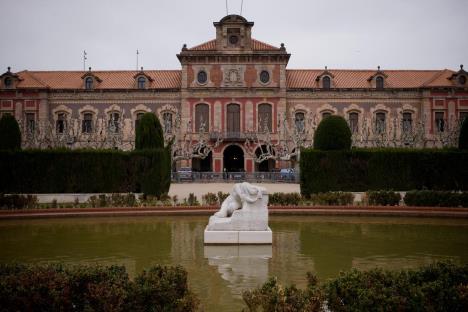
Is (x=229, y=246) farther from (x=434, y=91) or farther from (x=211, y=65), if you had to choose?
(x=434, y=91)

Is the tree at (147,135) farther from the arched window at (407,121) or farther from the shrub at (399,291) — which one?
the arched window at (407,121)

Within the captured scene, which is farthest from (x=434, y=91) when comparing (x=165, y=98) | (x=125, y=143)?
(x=125, y=143)

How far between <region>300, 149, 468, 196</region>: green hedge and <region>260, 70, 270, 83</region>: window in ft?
66.5

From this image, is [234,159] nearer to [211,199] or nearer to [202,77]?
[202,77]

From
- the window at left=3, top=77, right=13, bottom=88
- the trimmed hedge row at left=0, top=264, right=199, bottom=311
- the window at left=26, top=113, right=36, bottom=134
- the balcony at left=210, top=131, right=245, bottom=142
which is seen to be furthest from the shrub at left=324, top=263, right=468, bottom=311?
the window at left=3, top=77, right=13, bottom=88

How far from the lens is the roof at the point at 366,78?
40344mm

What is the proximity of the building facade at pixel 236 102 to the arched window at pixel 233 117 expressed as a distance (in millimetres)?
90

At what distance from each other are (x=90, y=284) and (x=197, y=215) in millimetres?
9440

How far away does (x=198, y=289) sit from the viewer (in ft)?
20.1

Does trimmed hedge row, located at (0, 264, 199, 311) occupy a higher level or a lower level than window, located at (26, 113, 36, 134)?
lower

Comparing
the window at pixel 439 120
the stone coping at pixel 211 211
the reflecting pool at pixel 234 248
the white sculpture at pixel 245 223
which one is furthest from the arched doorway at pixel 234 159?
the white sculpture at pixel 245 223

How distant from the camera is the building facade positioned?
128 feet

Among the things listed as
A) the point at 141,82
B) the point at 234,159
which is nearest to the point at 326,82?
the point at 234,159

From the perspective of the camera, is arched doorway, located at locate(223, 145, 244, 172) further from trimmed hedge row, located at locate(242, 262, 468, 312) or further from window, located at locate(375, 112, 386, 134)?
trimmed hedge row, located at locate(242, 262, 468, 312)
